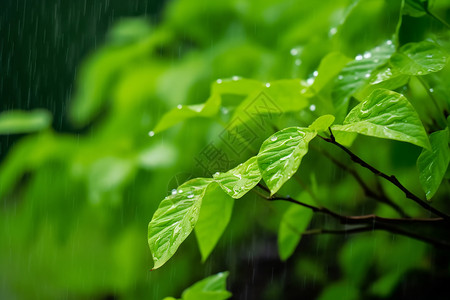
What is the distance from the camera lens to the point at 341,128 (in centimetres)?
33

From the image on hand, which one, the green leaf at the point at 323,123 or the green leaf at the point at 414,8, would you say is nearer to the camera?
the green leaf at the point at 323,123

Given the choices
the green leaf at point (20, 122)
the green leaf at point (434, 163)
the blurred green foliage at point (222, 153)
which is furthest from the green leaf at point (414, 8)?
the green leaf at point (20, 122)

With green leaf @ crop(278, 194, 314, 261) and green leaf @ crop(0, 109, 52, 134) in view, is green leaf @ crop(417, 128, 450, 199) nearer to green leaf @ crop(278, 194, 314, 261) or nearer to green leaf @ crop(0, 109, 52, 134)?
green leaf @ crop(278, 194, 314, 261)

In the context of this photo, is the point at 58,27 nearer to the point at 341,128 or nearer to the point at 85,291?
the point at 85,291

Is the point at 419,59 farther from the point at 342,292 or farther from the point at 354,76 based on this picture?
the point at 342,292

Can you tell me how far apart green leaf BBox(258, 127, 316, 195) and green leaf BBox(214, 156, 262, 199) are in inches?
0.6

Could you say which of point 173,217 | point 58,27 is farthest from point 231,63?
point 58,27

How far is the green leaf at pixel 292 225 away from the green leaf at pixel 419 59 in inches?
8.7

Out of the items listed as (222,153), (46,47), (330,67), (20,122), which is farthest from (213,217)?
(46,47)

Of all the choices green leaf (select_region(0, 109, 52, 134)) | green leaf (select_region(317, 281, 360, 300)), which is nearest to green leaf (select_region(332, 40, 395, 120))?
green leaf (select_region(317, 281, 360, 300))

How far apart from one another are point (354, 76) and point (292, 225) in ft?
0.72

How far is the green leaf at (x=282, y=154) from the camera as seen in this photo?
0.30m

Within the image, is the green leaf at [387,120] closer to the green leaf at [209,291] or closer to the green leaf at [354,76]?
the green leaf at [354,76]

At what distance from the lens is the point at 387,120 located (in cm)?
32
